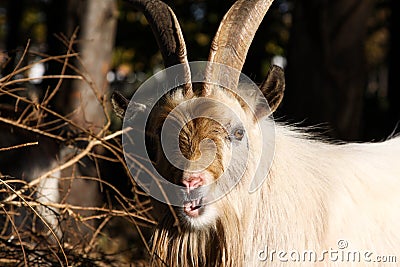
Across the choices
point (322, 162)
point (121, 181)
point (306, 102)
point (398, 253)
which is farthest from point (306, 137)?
point (121, 181)

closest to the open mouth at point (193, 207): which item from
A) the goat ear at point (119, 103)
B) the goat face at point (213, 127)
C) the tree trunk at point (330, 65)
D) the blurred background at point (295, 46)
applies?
the goat face at point (213, 127)

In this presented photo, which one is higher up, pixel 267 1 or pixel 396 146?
pixel 267 1

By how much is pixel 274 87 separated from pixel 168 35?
76cm

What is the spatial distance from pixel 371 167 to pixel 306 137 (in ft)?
1.45

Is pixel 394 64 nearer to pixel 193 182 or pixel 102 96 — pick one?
pixel 102 96

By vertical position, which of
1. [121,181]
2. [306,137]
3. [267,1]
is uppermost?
[267,1]

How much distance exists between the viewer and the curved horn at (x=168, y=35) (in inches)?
159

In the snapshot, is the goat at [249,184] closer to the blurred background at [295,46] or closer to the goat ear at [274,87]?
the goat ear at [274,87]

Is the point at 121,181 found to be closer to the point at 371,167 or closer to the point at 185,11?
the point at 185,11

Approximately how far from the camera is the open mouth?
142 inches

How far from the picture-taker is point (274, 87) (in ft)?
12.9

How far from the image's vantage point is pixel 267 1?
4281 millimetres

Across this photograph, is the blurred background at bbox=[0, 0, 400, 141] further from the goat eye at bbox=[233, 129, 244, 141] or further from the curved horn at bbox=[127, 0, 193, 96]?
the goat eye at bbox=[233, 129, 244, 141]

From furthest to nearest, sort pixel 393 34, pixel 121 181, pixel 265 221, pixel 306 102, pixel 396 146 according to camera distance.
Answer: pixel 393 34 → pixel 121 181 → pixel 306 102 → pixel 396 146 → pixel 265 221
